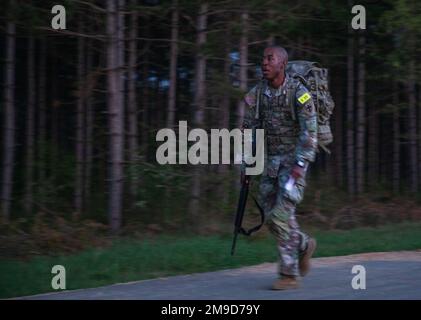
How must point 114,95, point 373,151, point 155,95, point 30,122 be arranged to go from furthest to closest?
point 373,151, point 155,95, point 30,122, point 114,95

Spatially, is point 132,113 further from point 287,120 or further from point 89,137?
point 287,120

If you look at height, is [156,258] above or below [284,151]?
below

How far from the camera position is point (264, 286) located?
705 cm

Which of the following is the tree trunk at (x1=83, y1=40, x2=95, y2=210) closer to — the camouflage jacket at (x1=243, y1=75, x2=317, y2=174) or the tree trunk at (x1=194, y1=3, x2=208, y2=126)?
the tree trunk at (x1=194, y1=3, x2=208, y2=126)

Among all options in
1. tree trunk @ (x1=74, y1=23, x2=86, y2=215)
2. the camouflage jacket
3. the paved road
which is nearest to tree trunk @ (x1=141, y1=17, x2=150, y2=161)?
tree trunk @ (x1=74, y1=23, x2=86, y2=215)

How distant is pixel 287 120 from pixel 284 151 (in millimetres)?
318

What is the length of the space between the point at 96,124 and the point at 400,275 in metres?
8.01

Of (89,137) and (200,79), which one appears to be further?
(89,137)

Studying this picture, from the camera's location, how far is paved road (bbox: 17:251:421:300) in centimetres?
659

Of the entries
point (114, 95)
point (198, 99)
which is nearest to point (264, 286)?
point (114, 95)

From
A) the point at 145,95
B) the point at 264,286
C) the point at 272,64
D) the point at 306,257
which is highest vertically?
the point at 145,95

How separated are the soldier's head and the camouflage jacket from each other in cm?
15

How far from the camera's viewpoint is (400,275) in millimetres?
7820
